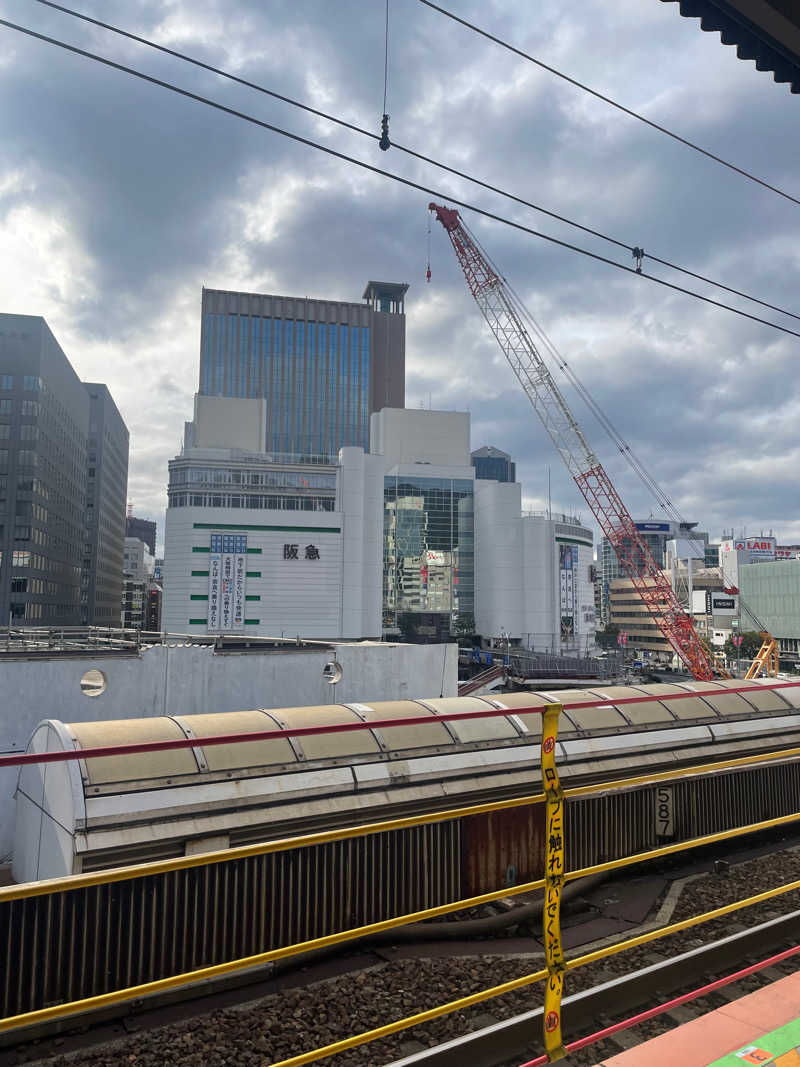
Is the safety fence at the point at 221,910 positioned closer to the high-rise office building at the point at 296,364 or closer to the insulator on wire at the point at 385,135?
the insulator on wire at the point at 385,135

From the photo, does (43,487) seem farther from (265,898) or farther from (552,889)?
(552,889)

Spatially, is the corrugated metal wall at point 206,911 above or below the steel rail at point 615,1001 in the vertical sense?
above

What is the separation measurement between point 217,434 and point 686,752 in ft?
291

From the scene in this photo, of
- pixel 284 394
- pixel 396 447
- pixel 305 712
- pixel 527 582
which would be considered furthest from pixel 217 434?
pixel 305 712

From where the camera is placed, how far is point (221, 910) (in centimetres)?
455

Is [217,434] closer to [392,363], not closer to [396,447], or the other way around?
[396,447]

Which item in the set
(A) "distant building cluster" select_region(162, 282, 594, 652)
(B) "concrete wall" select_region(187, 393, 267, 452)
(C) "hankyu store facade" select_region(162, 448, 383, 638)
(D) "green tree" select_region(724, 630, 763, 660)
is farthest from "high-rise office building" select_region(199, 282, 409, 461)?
(D) "green tree" select_region(724, 630, 763, 660)

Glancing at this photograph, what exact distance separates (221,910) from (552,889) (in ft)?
7.80

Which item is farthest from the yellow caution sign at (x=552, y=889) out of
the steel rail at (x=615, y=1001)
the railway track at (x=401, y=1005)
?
the railway track at (x=401, y=1005)

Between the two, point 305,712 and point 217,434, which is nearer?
point 305,712

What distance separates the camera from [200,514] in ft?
221

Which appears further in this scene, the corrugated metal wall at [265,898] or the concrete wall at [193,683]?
the concrete wall at [193,683]

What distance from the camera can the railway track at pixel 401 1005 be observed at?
13.0ft

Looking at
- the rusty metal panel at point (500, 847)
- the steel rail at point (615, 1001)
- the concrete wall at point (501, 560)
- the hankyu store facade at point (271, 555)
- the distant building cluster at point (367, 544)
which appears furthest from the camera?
the concrete wall at point (501, 560)
